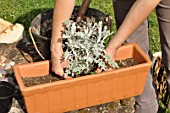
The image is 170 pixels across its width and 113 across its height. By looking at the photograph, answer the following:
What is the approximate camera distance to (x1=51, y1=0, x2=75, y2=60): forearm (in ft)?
7.72

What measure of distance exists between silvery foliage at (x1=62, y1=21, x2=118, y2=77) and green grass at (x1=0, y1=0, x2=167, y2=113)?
2.02 metres

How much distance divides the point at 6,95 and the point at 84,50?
0.67m

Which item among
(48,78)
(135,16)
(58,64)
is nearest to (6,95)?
(48,78)

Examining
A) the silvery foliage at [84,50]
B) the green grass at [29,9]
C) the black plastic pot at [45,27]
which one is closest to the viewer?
the silvery foliage at [84,50]

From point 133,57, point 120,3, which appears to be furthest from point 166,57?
point 120,3

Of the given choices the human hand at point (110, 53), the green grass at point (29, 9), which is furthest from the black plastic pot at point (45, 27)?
the green grass at point (29, 9)

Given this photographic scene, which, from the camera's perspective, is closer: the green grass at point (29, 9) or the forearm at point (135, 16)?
the forearm at point (135, 16)

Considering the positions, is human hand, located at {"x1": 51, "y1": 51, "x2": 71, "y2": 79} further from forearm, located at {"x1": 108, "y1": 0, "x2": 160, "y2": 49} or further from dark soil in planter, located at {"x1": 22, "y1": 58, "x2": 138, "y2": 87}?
forearm, located at {"x1": 108, "y1": 0, "x2": 160, "y2": 49}

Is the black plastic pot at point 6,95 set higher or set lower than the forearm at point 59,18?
lower

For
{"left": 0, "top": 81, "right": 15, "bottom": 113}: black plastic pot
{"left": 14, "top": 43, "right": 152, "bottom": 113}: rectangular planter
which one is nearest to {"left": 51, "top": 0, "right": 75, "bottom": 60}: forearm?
{"left": 14, "top": 43, "right": 152, "bottom": 113}: rectangular planter

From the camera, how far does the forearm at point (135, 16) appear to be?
2.34 metres

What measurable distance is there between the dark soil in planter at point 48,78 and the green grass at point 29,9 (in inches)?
71.0

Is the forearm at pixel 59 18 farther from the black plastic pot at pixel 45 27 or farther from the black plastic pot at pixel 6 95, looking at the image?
the black plastic pot at pixel 6 95

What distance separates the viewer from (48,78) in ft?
8.68
